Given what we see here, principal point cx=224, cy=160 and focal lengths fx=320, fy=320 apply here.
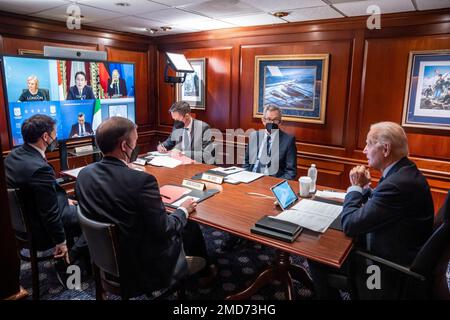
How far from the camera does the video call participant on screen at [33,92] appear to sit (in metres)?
3.31

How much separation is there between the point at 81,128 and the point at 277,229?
9.70ft

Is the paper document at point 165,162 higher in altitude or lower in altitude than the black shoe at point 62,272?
higher

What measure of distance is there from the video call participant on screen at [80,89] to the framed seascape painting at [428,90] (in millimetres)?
3551

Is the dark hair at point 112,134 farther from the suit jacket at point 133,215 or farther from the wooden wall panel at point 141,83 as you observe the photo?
the wooden wall panel at point 141,83

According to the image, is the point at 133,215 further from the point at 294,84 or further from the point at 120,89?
the point at 120,89

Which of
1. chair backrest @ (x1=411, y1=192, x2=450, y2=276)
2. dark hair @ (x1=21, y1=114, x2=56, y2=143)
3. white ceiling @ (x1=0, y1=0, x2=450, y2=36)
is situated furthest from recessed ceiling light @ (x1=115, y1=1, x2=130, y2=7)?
chair backrest @ (x1=411, y1=192, x2=450, y2=276)

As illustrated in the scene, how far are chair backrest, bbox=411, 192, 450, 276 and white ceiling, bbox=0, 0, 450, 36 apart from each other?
2.18 metres

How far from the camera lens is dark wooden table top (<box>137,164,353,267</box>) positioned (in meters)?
1.56

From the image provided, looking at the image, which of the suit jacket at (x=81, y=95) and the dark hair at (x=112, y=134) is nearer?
the dark hair at (x=112, y=134)

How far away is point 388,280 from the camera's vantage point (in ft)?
5.39

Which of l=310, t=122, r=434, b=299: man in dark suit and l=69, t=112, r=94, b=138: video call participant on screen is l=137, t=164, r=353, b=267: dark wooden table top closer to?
l=310, t=122, r=434, b=299: man in dark suit

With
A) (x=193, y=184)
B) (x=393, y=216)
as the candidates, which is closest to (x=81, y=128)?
(x=193, y=184)

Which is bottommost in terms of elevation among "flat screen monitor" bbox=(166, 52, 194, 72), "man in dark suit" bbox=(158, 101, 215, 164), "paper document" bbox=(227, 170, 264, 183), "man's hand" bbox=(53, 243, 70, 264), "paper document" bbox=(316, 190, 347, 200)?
"man's hand" bbox=(53, 243, 70, 264)

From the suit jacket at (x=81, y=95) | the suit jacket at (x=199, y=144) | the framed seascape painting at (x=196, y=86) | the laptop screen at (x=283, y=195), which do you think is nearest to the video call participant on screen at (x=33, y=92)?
the suit jacket at (x=81, y=95)
